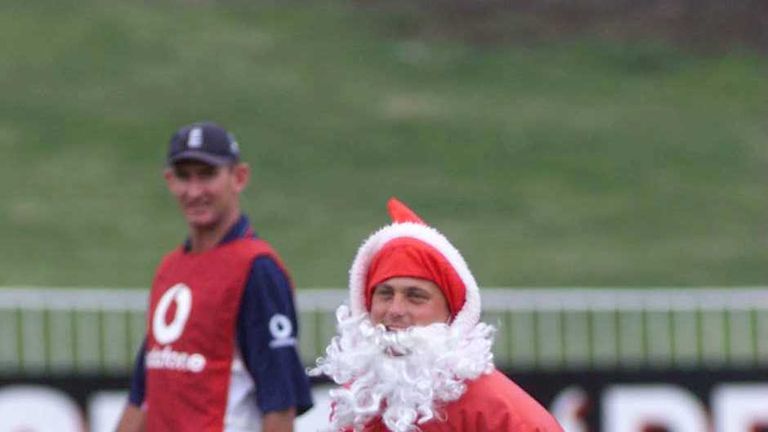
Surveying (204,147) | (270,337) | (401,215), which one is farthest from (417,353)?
(204,147)

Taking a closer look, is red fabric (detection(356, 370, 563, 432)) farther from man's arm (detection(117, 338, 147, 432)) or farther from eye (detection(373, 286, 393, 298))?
Result: man's arm (detection(117, 338, 147, 432))

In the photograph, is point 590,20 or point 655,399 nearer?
point 655,399

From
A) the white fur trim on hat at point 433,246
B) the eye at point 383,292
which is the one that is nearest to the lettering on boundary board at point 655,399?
the white fur trim on hat at point 433,246

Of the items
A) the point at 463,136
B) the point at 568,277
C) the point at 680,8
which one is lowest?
the point at 568,277

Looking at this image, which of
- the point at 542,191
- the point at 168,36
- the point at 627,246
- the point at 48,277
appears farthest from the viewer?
the point at 168,36

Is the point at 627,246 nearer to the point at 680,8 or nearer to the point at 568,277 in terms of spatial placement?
the point at 568,277

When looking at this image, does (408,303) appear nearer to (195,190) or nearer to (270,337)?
(270,337)

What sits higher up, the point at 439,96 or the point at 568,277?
the point at 439,96

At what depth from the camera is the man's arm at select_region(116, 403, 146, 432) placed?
6620 mm

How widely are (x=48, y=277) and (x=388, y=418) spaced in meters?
9.89

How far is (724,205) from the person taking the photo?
651 inches

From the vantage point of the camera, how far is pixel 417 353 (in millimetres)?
4652

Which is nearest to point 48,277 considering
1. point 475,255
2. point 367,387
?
point 475,255

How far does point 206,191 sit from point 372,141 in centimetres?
1107
